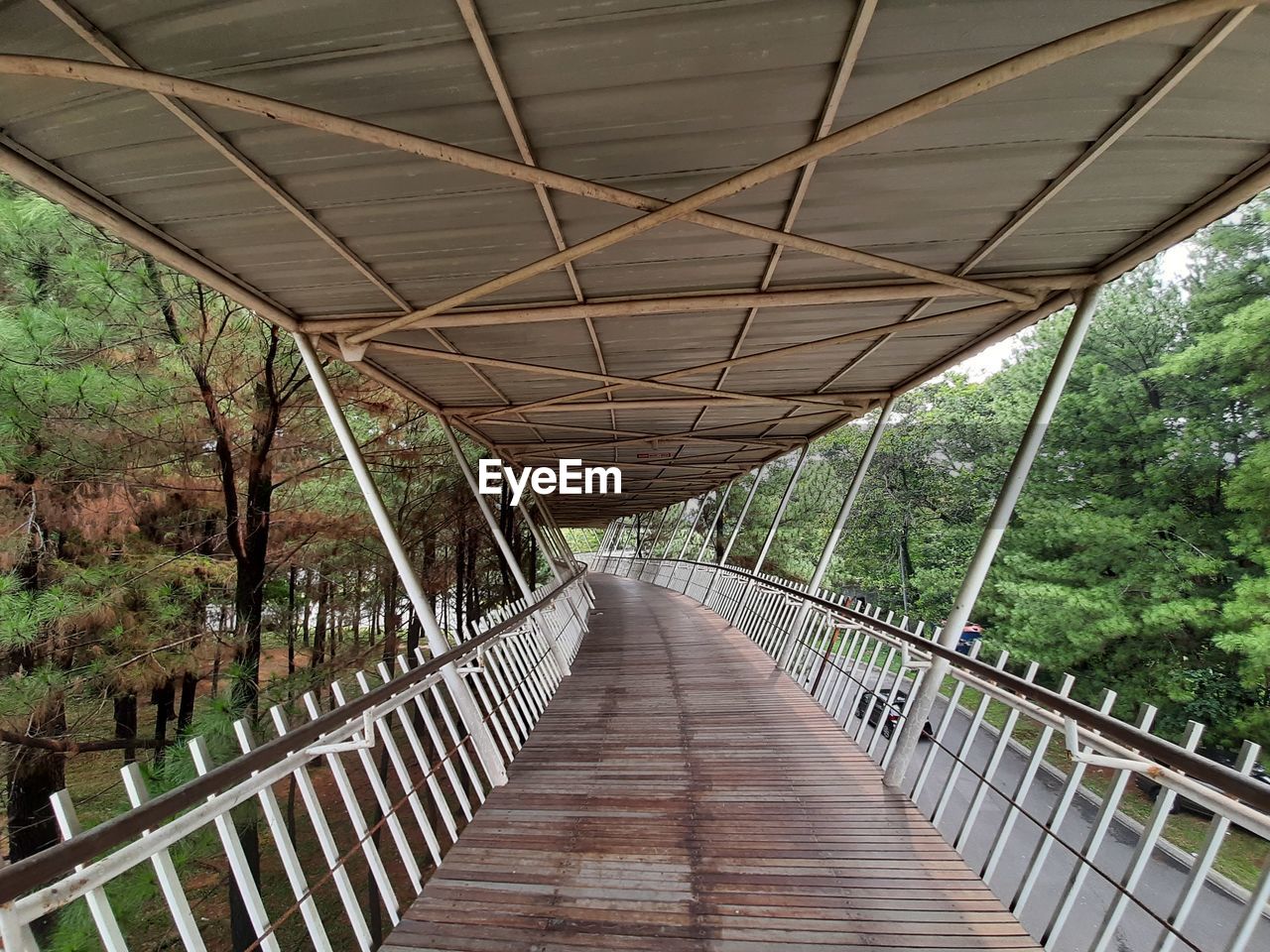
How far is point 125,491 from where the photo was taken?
18.3ft

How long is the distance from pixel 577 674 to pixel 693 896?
4.44 metres

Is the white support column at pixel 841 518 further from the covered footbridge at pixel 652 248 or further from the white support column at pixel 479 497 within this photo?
the white support column at pixel 479 497

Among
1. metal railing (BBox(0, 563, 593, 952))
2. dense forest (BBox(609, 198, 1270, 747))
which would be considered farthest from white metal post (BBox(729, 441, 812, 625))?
dense forest (BBox(609, 198, 1270, 747))

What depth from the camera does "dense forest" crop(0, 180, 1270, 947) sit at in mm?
5113

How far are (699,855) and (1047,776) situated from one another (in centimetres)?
1618

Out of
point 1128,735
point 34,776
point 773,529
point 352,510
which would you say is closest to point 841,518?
point 773,529

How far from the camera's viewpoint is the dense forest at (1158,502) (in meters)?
11.8

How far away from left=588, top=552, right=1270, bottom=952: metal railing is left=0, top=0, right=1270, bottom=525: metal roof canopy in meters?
2.42

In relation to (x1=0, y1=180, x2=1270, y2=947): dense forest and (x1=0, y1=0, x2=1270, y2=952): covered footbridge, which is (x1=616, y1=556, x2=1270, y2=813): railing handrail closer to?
(x1=0, y1=0, x2=1270, y2=952): covered footbridge

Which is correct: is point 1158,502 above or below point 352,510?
above

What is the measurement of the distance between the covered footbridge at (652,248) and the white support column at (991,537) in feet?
0.09

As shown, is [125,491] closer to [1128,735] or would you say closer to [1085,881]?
[1128,735]

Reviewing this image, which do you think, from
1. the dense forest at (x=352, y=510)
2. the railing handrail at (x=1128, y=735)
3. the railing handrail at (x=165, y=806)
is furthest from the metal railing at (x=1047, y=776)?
the dense forest at (x=352, y=510)

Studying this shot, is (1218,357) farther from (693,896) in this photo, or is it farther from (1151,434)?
(693,896)
